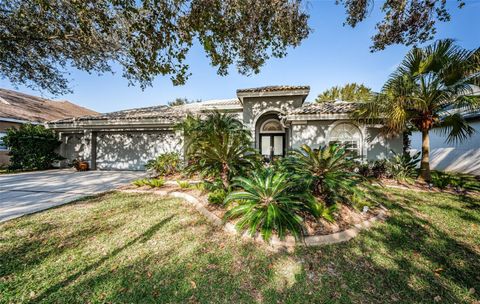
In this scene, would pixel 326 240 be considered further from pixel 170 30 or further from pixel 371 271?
pixel 170 30

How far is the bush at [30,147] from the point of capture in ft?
40.1

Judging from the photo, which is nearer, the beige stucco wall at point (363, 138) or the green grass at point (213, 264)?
the green grass at point (213, 264)

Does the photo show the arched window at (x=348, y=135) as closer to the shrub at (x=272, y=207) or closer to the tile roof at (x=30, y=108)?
the shrub at (x=272, y=207)

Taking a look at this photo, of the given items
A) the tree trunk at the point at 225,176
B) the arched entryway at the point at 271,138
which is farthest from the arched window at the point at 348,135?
the tree trunk at the point at 225,176

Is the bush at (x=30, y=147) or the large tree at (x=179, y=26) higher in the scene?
the large tree at (x=179, y=26)

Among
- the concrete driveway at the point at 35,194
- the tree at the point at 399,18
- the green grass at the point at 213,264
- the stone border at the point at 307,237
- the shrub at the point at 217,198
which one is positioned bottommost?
the green grass at the point at 213,264

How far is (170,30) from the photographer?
5477 mm

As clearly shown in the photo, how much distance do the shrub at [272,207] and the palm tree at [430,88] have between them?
6.22m

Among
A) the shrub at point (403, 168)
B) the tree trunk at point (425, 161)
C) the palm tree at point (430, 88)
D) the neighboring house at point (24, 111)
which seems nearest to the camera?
the palm tree at point (430, 88)

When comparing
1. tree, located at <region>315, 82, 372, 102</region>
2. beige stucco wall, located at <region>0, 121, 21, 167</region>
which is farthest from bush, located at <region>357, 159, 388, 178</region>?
beige stucco wall, located at <region>0, 121, 21, 167</region>

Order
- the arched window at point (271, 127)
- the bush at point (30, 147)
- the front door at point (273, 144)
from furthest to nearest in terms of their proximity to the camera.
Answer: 1. the front door at point (273, 144)
2. the arched window at point (271, 127)
3. the bush at point (30, 147)

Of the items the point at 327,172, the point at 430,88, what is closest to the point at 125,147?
the point at 327,172

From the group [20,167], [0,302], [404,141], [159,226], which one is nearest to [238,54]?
[159,226]

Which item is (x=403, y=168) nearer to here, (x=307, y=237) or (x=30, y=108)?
(x=307, y=237)
